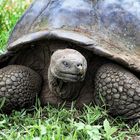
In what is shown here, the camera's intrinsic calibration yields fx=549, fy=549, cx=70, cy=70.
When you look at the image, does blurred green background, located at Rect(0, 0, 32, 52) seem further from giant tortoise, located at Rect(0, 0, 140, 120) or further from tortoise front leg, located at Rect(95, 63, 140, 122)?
tortoise front leg, located at Rect(95, 63, 140, 122)

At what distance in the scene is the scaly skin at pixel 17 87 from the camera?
439 centimetres

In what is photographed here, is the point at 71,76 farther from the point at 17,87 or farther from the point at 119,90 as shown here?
the point at 17,87

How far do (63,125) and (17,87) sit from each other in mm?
664

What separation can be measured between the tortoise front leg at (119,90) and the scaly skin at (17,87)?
59cm

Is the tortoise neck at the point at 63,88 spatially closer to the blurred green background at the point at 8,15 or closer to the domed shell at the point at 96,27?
the domed shell at the point at 96,27

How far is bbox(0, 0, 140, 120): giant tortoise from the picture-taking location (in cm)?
414

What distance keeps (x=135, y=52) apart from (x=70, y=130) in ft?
2.89

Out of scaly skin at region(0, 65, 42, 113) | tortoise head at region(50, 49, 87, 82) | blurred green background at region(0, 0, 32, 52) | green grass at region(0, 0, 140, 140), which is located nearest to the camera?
green grass at region(0, 0, 140, 140)

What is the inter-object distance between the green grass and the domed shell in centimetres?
47

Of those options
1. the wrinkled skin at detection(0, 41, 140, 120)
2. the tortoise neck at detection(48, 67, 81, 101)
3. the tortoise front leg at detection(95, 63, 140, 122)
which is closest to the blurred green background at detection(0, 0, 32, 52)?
the wrinkled skin at detection(0, 41, 140, 120)

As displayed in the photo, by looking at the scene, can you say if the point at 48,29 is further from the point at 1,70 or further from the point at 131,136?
the point at 131,136

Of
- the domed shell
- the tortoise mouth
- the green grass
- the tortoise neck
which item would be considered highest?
the domed shell

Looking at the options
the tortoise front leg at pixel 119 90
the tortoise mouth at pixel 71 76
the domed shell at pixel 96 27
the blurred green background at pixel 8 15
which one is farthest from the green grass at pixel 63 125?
the blurred green background at pixel 8 15

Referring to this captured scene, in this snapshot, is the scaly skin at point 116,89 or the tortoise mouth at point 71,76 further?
the scaly skin at point 116,89
